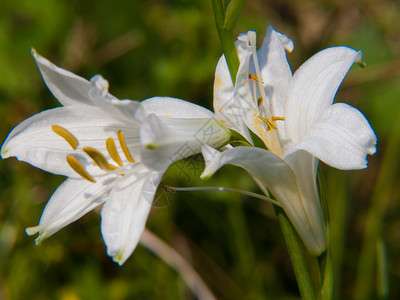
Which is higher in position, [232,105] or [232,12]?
[232,12]

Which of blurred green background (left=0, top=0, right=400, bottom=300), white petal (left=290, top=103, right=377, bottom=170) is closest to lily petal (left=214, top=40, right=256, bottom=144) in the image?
white petal (left=290, top=103, right=377, bottom=170)

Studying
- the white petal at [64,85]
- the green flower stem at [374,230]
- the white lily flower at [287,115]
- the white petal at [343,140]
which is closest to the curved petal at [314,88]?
the white lily flower at [287,115]

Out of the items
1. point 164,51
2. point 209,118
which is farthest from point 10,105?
point 209,118

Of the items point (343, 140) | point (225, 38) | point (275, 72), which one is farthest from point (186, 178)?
point (343, 140)

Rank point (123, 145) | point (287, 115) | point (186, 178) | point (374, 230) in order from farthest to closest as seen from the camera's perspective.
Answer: point (374, 230), point (186, 178), point (287, 115), point (123, 145)

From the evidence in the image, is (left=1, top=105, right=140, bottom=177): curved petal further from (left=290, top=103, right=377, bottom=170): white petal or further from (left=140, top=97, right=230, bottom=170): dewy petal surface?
(left=290, top=103, right=377, bottom=170): white petal

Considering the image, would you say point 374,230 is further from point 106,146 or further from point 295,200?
point 106,146

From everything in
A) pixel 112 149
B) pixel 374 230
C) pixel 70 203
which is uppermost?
pixel 112 149

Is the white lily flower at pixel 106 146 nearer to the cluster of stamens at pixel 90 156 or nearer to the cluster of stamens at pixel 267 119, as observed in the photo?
the cluster of stamens at pixel 90 156
